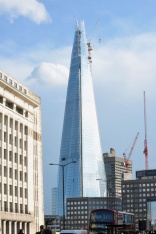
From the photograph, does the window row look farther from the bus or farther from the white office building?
the bus

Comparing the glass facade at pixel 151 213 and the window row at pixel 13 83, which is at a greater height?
the window row at pixel 13 83

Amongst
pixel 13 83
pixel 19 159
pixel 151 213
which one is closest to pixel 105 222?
pixel 151 213

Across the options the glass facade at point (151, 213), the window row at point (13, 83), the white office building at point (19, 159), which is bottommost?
the glass facade at point (151, 213)

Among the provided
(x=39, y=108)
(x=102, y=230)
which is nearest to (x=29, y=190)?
(x=39, y=108)

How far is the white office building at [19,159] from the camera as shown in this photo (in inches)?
4295

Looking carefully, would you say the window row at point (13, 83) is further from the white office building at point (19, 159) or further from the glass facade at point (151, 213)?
the glass facade at point (151, 213)

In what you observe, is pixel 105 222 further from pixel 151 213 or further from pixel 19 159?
pixel 19 159

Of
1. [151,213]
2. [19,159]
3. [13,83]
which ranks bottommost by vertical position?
[151,213]

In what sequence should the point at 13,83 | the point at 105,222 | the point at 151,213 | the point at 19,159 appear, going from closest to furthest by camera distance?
the point at 105,222
the point at 151,213
the point at 13,83
the point at 19,159

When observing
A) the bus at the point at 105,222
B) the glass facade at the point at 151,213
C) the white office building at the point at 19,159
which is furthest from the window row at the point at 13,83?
the bus at the point at 105,222

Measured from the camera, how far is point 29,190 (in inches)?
4732

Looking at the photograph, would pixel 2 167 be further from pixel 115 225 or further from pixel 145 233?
pixel 115 225

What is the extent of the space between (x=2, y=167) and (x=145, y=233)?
3110 centimetres

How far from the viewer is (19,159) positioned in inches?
4601
